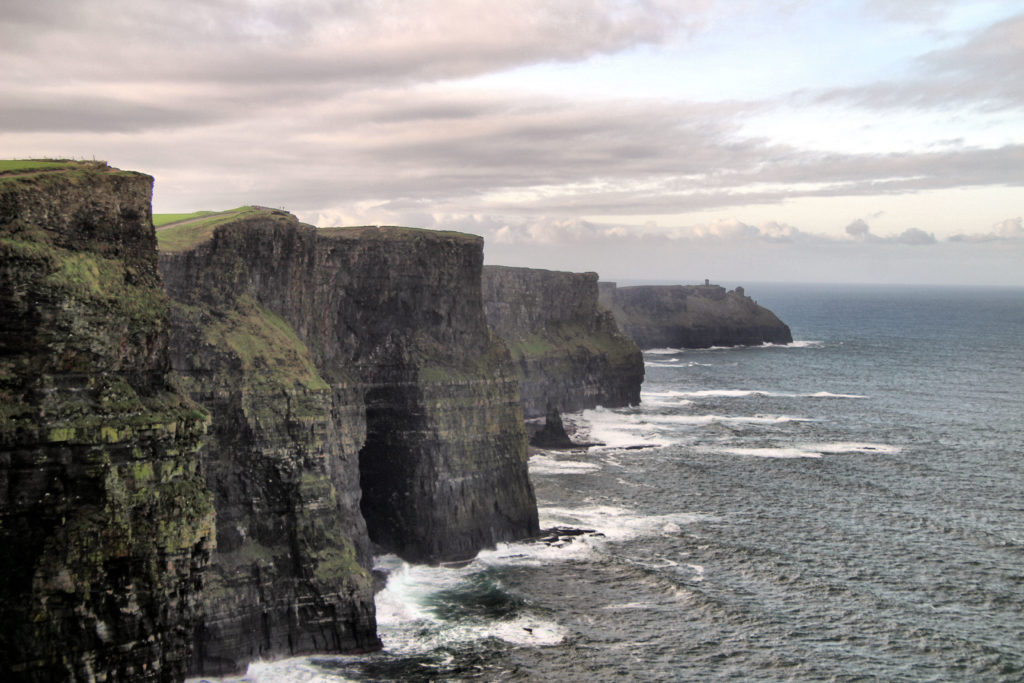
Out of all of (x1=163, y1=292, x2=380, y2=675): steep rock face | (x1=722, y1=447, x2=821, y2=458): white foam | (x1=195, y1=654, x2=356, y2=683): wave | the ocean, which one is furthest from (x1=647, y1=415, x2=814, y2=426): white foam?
(x1=195, y1=654, x2=356, y2=683): wave

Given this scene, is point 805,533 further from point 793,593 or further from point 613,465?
point 613,465

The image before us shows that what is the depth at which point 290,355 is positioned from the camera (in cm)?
4650

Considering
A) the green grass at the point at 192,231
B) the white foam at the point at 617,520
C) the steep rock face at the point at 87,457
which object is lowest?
the white foam at the point at 617,520

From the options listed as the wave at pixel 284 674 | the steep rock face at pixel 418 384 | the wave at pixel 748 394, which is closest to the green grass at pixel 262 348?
the steep rock face at pixel 418 384

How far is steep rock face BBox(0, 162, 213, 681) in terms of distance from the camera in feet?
96.4

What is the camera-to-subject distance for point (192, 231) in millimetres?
47938

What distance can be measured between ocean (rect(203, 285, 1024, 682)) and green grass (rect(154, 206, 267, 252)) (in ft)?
59.7

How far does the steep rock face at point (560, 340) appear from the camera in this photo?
112m

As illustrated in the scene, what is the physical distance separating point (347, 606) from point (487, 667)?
6.42 meters

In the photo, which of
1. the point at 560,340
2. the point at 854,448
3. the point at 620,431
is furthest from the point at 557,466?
the point at 560,340

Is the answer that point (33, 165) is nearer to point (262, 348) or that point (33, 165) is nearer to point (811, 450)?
point (262, 348)

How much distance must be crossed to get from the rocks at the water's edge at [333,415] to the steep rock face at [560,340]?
149 ft

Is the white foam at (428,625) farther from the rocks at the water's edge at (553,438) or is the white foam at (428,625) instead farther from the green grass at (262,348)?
the rocks at the water's edge at (553,438)

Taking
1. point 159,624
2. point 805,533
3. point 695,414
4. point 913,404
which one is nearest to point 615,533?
point 805,533
